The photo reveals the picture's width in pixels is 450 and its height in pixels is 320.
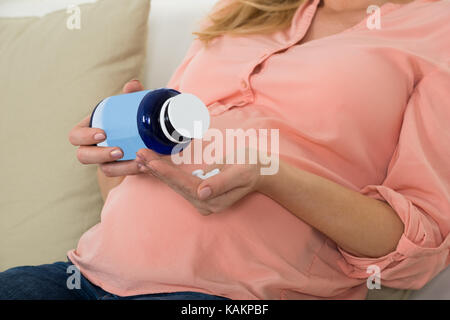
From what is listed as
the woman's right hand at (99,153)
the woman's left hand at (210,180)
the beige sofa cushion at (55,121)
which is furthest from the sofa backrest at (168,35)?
the woman's left hand at (210,180)

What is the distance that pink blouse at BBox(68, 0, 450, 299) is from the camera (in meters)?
0.72

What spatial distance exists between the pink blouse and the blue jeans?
13mm

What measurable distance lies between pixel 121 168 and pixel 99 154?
4cm

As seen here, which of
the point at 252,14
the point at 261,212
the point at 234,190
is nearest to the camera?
the point at 234,190

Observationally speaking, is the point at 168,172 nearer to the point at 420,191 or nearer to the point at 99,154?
the point at 99,154

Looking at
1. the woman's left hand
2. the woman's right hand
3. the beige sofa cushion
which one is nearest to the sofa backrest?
the beige sofa cushion

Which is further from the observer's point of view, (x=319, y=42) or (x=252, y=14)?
(x=252, y=14)

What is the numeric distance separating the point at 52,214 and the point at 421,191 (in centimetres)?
76

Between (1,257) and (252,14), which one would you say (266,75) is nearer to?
(252,14)

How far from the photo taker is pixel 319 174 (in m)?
0.77

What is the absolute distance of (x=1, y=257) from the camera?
105cm

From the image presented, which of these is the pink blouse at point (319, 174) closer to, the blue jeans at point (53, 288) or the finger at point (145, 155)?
the blue jeans at point (53, 288)

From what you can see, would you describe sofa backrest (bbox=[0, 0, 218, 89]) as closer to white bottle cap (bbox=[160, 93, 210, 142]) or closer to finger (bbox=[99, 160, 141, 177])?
finger (bbox=[99, 160, 141, 177])
